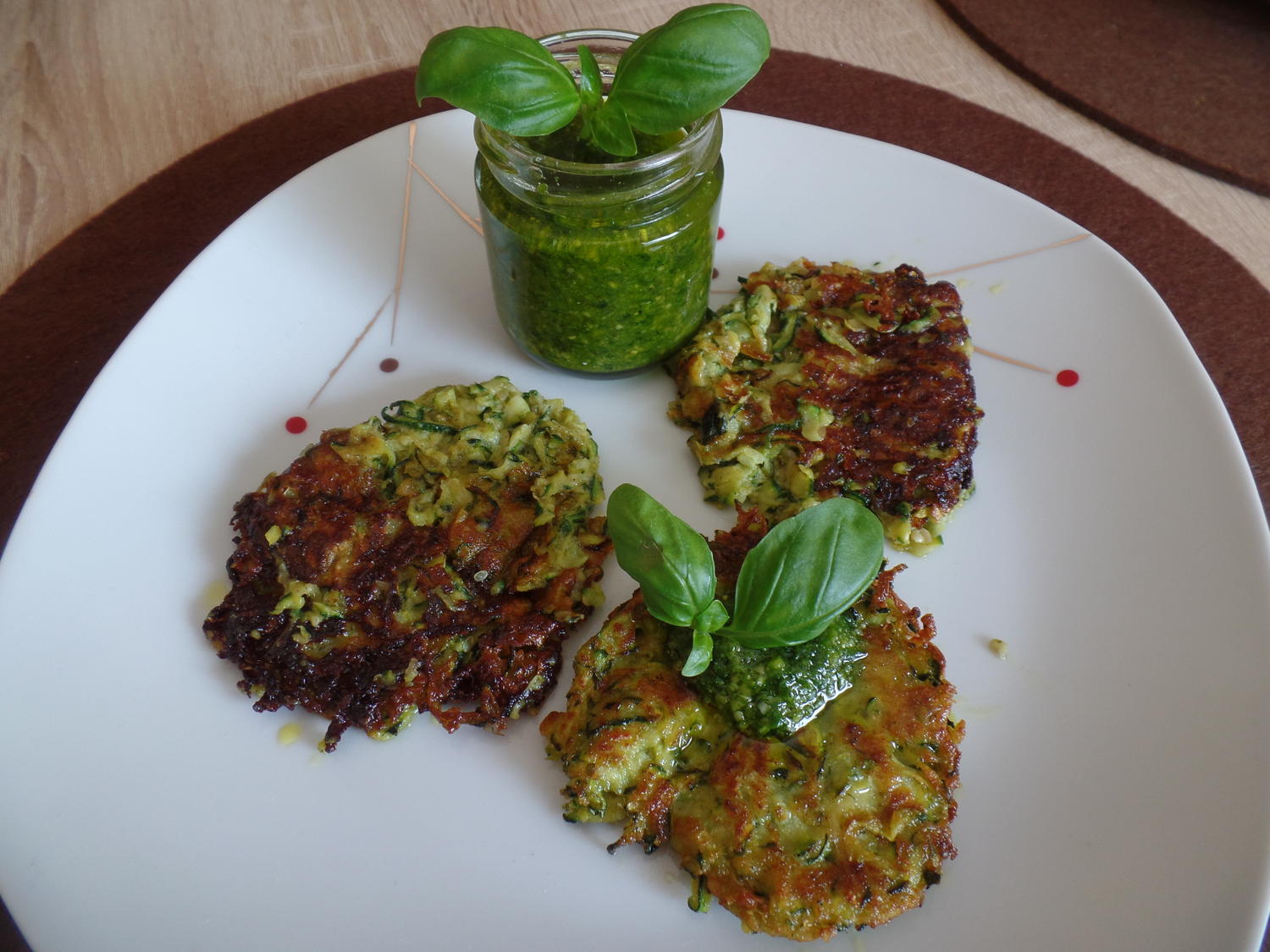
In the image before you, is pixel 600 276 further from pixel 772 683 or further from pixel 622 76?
pixel 772 683

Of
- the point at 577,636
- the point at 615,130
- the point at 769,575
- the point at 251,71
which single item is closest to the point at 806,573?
the point at 769,575

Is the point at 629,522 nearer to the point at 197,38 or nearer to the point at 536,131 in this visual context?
the point at 536,131

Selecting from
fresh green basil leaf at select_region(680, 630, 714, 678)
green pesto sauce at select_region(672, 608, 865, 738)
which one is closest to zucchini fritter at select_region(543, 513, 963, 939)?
green pesto sauce at select_region(672, 608, 865, 738)

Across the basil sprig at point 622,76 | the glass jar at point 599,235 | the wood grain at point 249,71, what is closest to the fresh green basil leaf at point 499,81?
the basil sprig at point 622,76

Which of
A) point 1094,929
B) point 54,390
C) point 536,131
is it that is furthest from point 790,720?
point 54,390

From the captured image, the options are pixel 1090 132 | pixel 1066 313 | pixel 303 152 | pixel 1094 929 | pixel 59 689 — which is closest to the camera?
pixel 1094 929
